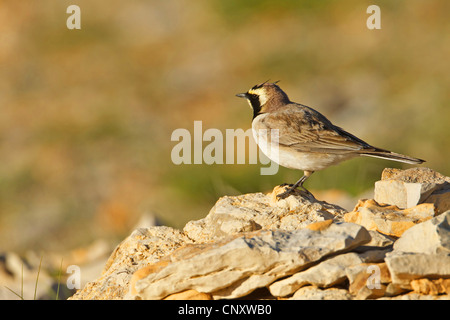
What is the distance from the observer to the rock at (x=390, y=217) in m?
4.41

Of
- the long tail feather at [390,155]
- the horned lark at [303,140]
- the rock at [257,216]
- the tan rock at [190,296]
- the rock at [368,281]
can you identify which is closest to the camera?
the rock at [368,281]

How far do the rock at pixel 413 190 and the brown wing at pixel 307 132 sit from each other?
1032 mm

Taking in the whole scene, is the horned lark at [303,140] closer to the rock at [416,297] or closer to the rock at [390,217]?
the rock at [390,217]

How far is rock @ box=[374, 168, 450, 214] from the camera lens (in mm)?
4887

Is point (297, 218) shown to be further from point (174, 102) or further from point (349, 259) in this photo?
point (174, 102)

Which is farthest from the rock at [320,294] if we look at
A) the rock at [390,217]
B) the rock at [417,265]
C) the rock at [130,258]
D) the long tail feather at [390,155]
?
the long tail feather at [390,155]

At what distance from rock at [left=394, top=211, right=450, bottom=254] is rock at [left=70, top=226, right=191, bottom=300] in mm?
1696

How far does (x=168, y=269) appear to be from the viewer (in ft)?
12.8

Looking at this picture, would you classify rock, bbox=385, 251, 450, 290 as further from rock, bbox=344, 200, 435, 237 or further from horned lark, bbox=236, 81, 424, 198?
horned lark, bbox=236, 81, 424, 198

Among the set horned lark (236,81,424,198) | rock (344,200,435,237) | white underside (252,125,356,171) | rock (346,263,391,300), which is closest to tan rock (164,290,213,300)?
rock (346,263,391,300)

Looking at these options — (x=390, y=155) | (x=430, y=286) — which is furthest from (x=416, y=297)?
(x=390, y=155)

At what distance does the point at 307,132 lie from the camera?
20.9 feet

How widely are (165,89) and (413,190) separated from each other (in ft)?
43.3
